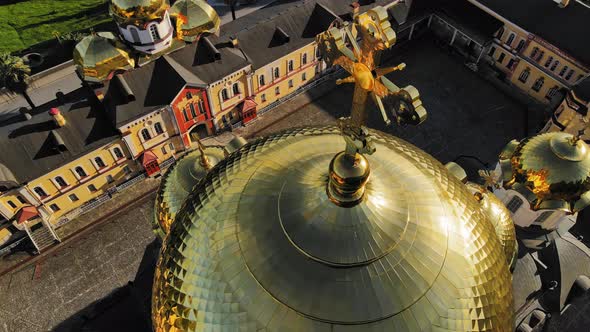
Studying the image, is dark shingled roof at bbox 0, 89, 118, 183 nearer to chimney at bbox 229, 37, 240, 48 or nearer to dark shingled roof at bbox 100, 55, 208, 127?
dark shingled roof at bbox 100, 55, 208, 127

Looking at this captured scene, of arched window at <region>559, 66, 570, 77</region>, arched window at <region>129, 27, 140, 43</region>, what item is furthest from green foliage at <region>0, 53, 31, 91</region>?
arched window at <region>559, 66, 570, 77</region>

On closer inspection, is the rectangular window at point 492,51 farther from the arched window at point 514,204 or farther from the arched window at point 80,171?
the arched window at point 80,171

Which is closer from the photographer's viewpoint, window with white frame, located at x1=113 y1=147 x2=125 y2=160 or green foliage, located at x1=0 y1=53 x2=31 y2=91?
window with white frame, located at x1=113 y1=147 x2=125 y2=160

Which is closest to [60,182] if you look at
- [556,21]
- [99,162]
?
[99,162]

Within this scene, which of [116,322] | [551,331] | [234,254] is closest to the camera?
[234,254]

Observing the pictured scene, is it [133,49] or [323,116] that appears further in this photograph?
[323,116]

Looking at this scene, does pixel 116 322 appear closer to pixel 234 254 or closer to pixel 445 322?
pixel 234 254

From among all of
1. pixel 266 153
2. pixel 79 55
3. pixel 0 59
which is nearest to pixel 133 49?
pixel 79 55

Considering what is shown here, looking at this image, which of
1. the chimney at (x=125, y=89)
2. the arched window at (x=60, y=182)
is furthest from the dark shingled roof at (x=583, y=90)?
the arched window at (x=60, y=182)
